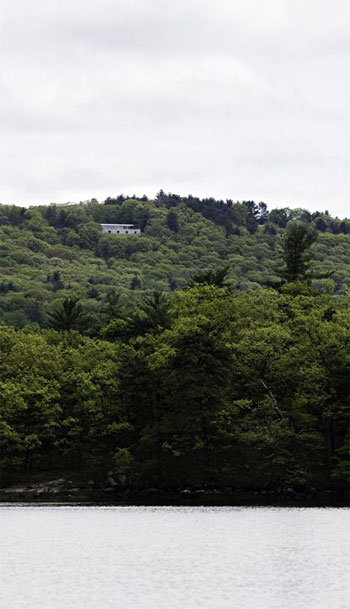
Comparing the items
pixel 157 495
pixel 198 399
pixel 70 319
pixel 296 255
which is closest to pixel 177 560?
pixel 198 399

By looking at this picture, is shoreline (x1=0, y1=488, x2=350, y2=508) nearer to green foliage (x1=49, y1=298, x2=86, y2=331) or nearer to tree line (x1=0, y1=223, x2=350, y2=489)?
tree line (x1=0, y1=223, x2=350, y2=489)

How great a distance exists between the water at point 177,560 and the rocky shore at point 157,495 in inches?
476

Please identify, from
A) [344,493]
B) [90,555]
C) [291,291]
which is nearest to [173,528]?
[90,555]

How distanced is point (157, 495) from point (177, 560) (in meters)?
49.0

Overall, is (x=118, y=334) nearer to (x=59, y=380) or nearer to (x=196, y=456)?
(x=59, y=380)

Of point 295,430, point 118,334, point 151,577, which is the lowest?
point 151,577

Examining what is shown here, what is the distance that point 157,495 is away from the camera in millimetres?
98688

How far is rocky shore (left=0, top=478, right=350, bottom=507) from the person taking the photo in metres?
89.6

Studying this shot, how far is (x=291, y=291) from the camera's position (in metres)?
120

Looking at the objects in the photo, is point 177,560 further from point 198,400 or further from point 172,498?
point 172,498

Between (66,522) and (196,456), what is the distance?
29267 millimetres

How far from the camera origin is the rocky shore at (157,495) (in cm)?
8956

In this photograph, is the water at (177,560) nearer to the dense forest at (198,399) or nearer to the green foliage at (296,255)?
the dense forest at (198,399)

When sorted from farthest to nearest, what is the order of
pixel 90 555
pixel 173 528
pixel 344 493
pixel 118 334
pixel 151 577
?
pixel 118 334, pixel 344 493, pixel 173 528, pixel 90 555, pixel 151 577
